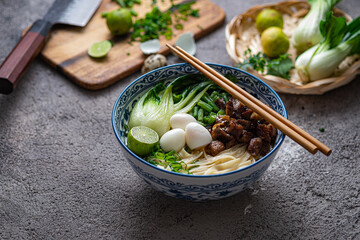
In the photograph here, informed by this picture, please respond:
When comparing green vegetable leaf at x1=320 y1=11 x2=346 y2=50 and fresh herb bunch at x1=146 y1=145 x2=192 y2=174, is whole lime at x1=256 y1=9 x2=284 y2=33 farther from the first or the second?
fresh herb bunch at x1=146 y1=145 x2=192 y2=174

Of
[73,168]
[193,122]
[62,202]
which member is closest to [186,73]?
[193,122]

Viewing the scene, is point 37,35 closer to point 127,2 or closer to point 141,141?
point 127,2

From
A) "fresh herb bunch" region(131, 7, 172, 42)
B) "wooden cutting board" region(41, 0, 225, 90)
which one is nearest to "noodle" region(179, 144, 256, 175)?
"wooden cutting board" region(41, 0, 225, 90)

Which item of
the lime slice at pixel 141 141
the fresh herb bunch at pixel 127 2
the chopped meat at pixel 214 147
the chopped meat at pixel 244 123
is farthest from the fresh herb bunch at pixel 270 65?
the fresh herb bunch at pixel 127 2

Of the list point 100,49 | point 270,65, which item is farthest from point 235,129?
point 100,49

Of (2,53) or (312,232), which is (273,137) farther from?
(2,53)

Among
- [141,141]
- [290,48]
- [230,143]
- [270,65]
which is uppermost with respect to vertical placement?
[141,141]

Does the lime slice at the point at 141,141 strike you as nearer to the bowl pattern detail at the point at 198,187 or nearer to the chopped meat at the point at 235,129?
the bowl pattern detail at the point at 198,187
